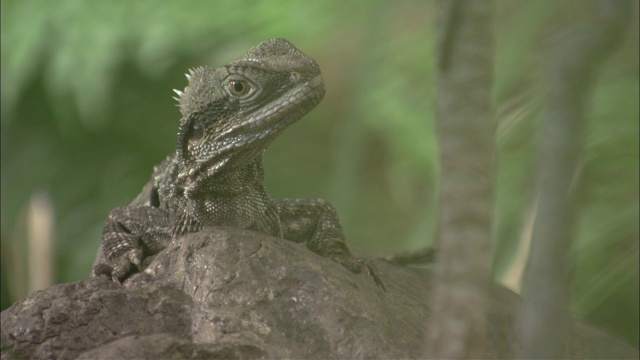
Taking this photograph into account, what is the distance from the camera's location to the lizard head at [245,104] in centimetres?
318

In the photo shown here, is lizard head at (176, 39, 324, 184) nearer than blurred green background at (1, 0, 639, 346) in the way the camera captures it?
Yes

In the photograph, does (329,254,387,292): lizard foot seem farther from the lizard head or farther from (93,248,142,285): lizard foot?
(93,248,142,285): lizard foot

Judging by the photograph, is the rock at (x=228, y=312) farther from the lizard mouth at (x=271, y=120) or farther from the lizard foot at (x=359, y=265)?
the lizard mouth at (x=271, y=120)

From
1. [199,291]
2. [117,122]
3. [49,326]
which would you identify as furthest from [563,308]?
[117,122]

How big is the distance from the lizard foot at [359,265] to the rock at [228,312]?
15 centimetres

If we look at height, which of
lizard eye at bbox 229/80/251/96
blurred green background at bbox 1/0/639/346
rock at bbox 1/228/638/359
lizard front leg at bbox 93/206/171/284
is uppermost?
blurred green background at bbox 1/0/639/346

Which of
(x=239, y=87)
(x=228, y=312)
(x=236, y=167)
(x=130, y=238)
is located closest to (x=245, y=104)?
(x=239, y=87)

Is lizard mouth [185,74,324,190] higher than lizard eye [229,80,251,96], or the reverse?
lizard eye [229,80,251,96]

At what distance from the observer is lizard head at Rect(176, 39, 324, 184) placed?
10.4ft

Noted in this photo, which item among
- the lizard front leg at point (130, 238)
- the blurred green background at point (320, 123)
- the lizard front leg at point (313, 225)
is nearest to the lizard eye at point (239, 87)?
the lizard front leg at point (313, 225)

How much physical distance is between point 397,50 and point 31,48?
8.12 feet

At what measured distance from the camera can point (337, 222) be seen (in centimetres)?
359

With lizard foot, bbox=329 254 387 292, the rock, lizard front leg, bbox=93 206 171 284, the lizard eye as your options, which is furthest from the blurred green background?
lizard front leg, bbox=93 206 171 284

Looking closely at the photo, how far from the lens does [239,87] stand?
3289mm
